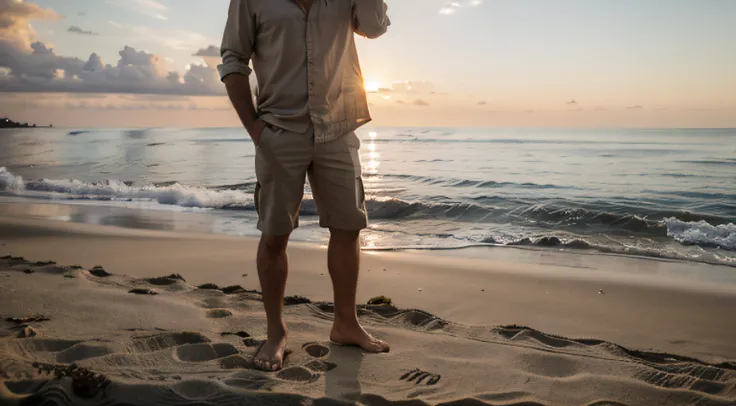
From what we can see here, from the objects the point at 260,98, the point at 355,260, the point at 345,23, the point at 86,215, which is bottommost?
the point at 86,215

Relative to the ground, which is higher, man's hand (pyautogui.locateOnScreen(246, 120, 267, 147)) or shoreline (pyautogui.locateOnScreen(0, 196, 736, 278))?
man's hand (pyautogui.locateOnScreen(246, 120, 267, 147))

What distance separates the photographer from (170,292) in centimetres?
410

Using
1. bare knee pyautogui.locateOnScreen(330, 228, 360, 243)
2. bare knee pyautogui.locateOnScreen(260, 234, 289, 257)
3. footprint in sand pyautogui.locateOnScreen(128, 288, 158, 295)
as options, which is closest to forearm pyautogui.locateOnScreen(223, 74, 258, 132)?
bare knee pyautogui.locateOnScreen(260, 234, 289, 257)

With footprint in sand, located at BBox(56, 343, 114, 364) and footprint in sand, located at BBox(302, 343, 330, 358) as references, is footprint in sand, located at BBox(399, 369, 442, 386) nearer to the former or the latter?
footprint in sand, located at BBox(302, 343, 330, 358)

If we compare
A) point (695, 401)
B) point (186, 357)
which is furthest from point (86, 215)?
point (695, 401)

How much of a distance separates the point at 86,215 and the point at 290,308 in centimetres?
688

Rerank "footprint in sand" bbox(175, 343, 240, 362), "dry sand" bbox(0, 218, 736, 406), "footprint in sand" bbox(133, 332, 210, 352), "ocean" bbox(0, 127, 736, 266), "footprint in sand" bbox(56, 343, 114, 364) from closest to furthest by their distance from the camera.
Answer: "dry sand" bbox(0, 218, 736, 406), "footprint in sand" bbox(56, 343, 114, 364), "footprint in sand" bbox(175, 343, 240, 362), "footprint in sand" bbox(133, 332, 210, 352), "ocean" bbox(0, 127, 736, 266)

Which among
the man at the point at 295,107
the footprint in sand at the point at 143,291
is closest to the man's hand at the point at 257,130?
the man at the point at 295,107

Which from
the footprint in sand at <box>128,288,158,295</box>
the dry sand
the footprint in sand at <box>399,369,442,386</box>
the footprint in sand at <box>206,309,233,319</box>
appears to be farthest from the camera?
the footprint in sand at <box>128,288,158,295</box>

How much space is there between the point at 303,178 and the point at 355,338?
930mm

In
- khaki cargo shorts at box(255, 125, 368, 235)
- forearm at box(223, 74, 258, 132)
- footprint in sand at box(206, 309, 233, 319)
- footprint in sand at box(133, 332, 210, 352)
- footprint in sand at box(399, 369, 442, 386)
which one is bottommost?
footprint in sand at box(206, 309, 233, 319)

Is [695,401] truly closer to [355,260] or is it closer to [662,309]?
[355,260]

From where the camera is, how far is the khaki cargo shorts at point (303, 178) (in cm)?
267

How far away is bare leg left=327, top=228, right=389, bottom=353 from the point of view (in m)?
2.94
